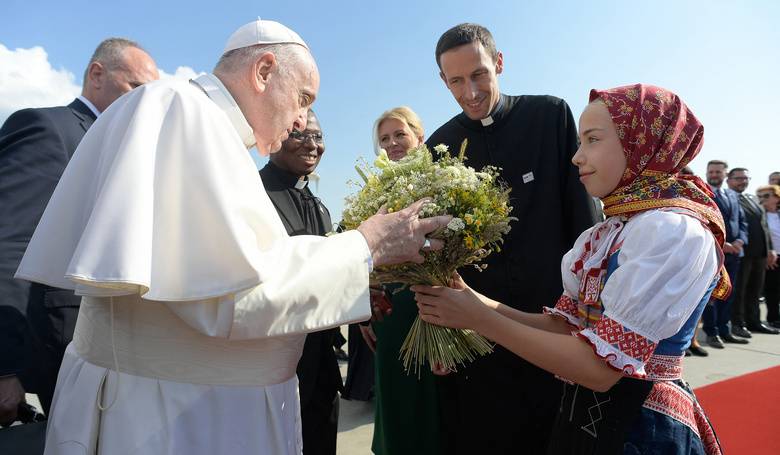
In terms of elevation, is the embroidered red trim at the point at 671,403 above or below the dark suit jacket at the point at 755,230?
above

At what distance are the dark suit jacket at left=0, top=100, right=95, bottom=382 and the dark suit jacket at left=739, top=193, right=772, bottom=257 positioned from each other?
11180 millimetres

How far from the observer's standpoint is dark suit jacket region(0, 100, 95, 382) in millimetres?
2523

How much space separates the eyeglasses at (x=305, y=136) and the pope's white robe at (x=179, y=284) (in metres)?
1.94

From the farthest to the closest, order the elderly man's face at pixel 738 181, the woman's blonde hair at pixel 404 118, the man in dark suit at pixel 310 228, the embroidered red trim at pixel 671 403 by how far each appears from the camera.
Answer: the elderly man's face at pixel 738 181, the woman's blonde hair at pixel 404 118, the man in dark suit at pixel 310 228, the embroidered red trim at pixel 671 403

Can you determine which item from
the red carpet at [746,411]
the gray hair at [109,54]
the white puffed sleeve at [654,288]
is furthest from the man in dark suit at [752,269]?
the gray hair at [109,54]

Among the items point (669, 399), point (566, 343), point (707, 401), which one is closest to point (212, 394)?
point (566, 343)

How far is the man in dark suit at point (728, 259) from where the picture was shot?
27.5ft

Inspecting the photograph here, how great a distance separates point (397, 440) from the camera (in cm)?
305

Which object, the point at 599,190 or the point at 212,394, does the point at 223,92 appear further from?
the point at 599,190

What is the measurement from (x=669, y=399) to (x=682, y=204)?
2.26 ft

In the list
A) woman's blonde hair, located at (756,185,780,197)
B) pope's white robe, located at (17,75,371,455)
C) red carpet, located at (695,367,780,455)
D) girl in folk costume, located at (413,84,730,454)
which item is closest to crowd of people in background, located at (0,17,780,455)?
girl in folk costume, located at (413,84,730,454)

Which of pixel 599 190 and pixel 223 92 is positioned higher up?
pixel 223 92

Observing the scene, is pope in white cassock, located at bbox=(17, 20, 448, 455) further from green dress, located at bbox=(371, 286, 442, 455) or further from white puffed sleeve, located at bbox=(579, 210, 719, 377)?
green dress, located at bbox=(371, 286, 442, 455)

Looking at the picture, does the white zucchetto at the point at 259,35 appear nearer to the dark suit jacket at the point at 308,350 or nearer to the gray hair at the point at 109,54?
the dark suit jacket at the point at 308,350
